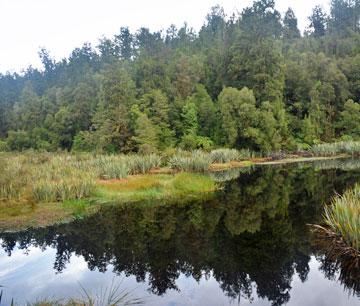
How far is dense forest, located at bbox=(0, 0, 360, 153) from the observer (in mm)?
49031

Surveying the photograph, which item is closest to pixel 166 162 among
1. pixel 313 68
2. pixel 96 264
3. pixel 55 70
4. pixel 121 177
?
pixel 121 177

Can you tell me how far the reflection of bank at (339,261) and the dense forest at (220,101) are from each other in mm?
34687

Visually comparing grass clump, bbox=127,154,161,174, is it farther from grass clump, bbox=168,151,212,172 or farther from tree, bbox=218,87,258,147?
tree, bbox=218,87,258,147

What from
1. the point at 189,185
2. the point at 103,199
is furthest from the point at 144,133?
the point at 103,199

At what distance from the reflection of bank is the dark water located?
56 millimetres

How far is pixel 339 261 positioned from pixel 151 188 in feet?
43.0

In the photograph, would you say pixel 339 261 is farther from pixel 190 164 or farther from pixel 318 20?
pixel 318 20

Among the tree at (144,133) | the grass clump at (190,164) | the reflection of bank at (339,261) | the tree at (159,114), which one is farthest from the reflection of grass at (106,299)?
the tree at (159,114)

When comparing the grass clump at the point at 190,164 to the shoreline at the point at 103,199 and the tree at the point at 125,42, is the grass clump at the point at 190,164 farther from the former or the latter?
the tree at the point at 125,42

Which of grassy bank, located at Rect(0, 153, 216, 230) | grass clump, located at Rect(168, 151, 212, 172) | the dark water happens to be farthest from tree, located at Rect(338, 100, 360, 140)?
the dark water

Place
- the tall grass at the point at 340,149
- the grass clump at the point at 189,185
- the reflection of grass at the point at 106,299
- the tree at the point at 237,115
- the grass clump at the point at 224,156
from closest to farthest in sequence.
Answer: the reflection of grass at the point at 106,299 → the grass clump at the point at 189,185 → the grass clump at the point at 224,156 → the tall grass at the point at 340,149 → the tree at the point at 237,115

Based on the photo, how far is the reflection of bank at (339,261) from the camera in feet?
29.7

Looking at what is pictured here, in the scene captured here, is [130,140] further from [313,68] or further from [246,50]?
[313,68]

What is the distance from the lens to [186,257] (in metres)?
11.6
